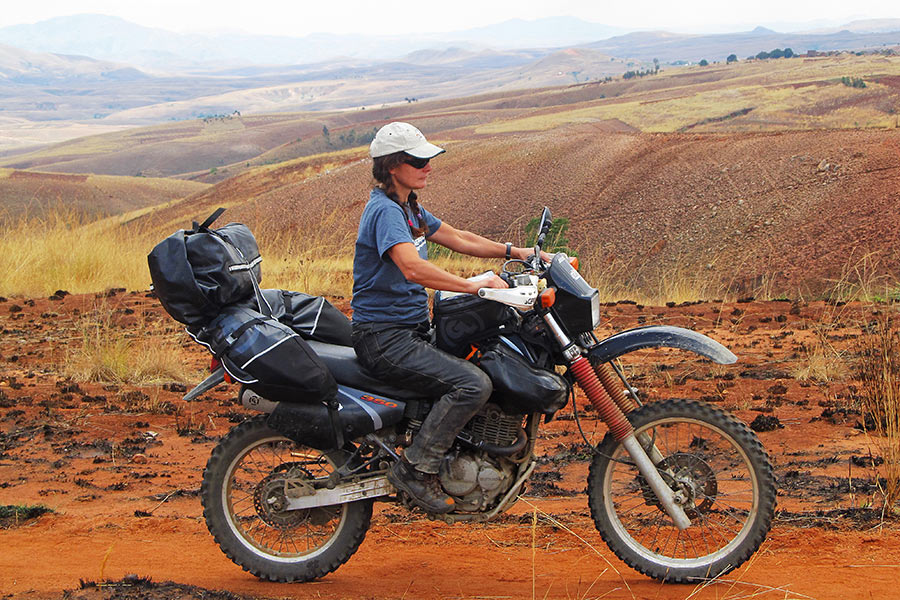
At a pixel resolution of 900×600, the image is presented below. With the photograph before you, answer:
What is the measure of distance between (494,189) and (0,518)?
2071 centimetres

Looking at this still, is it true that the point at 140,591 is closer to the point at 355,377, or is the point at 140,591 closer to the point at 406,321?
→ the point at 355,377

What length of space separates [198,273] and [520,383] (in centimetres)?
155

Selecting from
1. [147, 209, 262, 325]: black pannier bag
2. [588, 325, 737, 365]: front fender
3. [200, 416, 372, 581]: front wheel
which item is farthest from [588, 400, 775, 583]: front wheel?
[147, 209, 262, 325]: black pannier bag

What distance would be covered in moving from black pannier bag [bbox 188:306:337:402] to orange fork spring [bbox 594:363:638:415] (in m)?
1.25

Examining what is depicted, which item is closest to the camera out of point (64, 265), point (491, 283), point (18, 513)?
point (491, 283)

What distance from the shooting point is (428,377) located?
401cm

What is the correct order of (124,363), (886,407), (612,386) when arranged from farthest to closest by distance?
(124,363) < (886,407) < (612,386)

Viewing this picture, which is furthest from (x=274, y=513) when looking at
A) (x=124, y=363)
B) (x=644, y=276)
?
(x=644, y=276)

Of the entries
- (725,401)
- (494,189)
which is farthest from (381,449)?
(494,189)

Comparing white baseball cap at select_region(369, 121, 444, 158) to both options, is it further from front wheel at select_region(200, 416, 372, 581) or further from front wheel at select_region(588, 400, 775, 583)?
front wheel at select_region(588, 400, 775, 583)

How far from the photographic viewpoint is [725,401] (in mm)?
7438

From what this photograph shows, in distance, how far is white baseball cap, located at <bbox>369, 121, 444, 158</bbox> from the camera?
4.07 m

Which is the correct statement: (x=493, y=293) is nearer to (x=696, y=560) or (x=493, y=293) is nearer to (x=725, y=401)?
(x=696, y=560)

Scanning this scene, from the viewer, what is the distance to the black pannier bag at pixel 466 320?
403 centimetres
